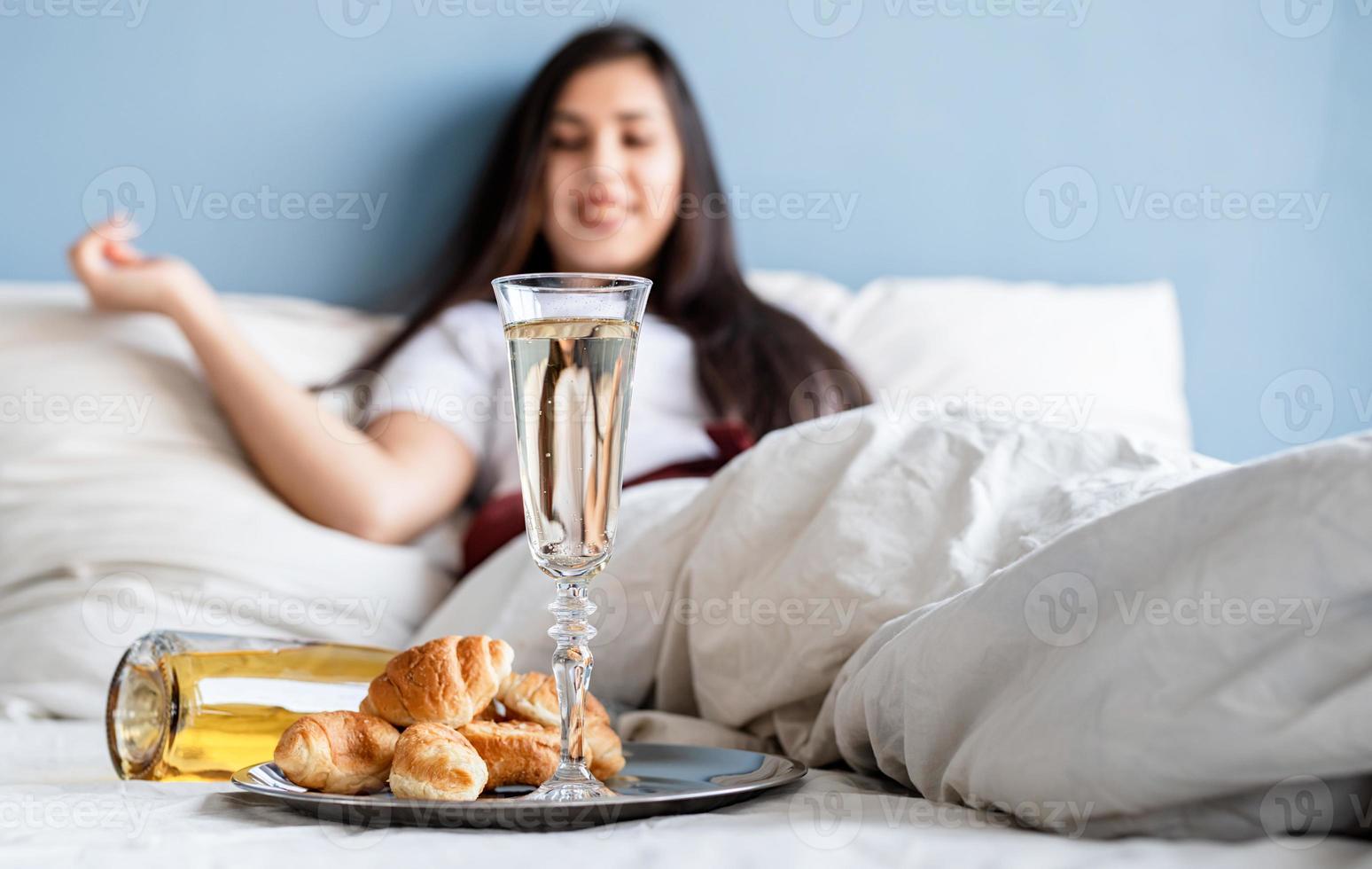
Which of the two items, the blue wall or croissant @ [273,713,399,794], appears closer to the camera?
croissant @ [273,713,399,794]

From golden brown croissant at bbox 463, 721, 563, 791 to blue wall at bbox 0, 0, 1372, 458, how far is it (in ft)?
4.34

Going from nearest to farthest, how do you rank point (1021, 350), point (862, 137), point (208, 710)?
point (208, 710) → point (1021, 350) → point (862, 137)

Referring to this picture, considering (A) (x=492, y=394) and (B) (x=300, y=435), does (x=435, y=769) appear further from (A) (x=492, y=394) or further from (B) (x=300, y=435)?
(A) (x=492, y=394)

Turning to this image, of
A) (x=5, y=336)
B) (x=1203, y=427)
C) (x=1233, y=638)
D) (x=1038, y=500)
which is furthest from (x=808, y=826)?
(x=1203, y=427)

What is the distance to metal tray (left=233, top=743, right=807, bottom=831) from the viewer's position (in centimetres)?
63

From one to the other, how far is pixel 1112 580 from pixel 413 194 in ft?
5.12

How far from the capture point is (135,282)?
153 cm

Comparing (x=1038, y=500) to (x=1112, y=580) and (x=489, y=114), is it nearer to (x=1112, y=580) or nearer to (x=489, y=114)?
(x=1112, y=580)

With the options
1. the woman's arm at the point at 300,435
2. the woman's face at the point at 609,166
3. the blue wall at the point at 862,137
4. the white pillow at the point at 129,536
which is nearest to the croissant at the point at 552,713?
the white pillow at the point at 129,536

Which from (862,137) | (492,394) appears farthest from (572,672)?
(862,137)

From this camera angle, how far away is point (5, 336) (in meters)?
1.49

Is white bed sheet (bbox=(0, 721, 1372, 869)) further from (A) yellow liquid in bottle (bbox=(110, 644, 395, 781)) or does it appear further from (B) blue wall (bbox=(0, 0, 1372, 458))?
(B) blue wall (bbox=(0, 0, 1372, 458))

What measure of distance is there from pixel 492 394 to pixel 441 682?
976mm

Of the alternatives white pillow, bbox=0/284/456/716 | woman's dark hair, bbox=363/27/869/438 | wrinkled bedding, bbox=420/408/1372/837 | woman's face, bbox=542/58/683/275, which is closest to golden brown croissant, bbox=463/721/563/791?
wrinkled bedding, bbox=420/408/1372/837
